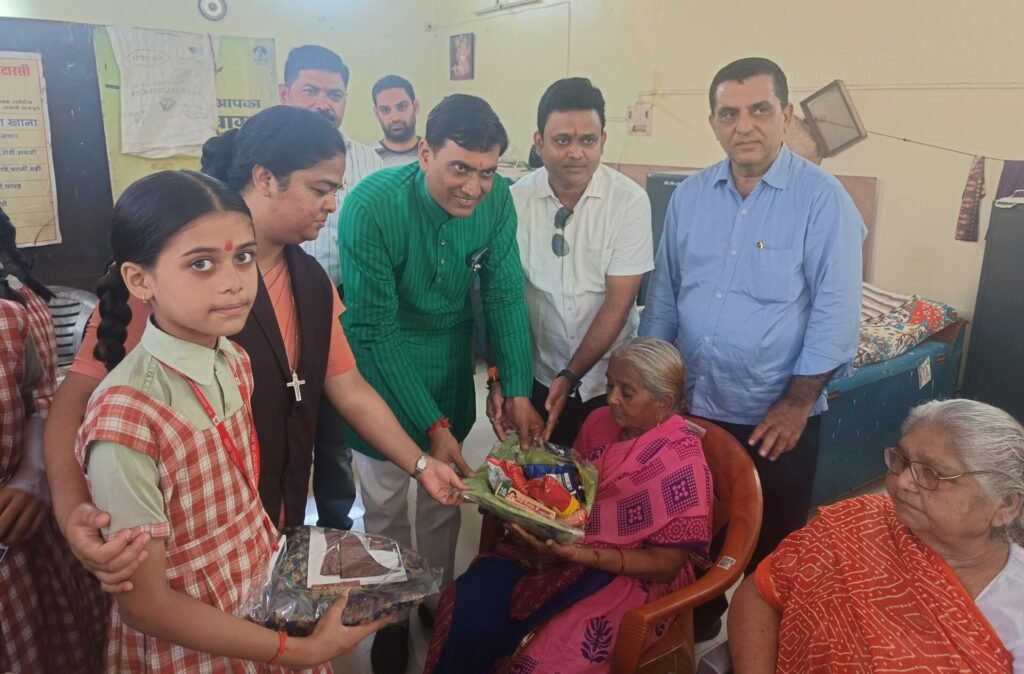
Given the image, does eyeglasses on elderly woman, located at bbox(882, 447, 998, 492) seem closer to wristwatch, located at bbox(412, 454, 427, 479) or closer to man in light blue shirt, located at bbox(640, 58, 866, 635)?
man in light blue shirt, located at bbox(640, 58, 866, 635)

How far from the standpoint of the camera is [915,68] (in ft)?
10.6

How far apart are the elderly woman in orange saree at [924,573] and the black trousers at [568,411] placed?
3.07 feet

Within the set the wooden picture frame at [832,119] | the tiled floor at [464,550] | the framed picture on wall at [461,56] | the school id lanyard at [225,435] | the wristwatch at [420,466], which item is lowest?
the tiled floor at [464,550]

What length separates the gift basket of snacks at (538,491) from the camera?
136cm

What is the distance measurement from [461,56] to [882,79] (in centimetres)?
343

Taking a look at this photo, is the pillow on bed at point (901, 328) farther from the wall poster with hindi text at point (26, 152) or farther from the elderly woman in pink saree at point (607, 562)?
the wall poster with hindi text at point (26, 152)

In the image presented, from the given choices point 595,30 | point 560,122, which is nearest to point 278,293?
point 560,122

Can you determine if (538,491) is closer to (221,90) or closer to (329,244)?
(329,244)

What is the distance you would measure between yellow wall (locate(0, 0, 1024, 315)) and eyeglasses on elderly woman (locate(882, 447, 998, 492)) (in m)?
2.48

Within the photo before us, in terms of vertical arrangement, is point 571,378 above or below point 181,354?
below

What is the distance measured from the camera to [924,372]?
3.10 metres

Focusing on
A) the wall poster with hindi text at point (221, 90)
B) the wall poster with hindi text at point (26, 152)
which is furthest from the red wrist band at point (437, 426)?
the wall poster with hindi text at point (26, 152)

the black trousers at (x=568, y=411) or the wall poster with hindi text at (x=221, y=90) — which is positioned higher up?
the wall poster with hindi text at (x=221, y=90)

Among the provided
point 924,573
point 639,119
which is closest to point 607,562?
point 924,573
